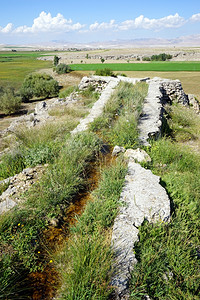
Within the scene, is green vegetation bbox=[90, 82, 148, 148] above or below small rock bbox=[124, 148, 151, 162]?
above

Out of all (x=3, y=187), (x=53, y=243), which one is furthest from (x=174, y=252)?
(x=3, y=187)

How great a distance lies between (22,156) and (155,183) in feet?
9.85

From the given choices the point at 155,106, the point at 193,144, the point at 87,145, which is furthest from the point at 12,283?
the point at 155,106

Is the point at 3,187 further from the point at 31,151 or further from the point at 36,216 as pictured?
the point at 36,216

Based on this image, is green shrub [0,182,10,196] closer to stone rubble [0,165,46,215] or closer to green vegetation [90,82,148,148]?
stone rubble [0,165,46,215]

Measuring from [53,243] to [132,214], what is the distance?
40.7 inches

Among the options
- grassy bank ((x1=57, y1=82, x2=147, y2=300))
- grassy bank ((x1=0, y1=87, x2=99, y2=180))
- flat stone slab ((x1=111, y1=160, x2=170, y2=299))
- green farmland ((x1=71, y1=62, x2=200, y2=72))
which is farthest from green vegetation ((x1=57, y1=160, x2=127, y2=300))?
green farmland ((x1=71, y1=62, x2=200, y2=72))

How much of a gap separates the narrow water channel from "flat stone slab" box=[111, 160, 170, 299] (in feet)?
1.92

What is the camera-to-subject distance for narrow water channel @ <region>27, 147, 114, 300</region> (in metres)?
1.92

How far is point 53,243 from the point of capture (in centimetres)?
241

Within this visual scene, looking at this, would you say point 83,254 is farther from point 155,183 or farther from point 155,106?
point 155,106

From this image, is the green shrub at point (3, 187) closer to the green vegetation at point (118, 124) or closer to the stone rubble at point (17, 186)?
the stone rubble at point (17, 186)

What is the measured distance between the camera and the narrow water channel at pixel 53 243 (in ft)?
6.31

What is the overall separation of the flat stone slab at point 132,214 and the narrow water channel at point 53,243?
59 centimetres
